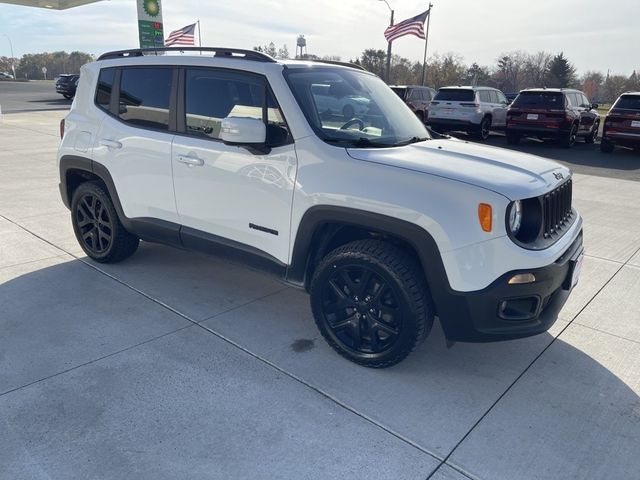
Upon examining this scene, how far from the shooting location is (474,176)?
2.83 m

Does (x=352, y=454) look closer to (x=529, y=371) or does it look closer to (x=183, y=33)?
(x=529, y=371)

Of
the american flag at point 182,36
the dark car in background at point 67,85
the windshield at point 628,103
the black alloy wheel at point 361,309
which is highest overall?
the american flag at point 182,36

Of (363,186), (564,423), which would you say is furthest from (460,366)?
(363,186)

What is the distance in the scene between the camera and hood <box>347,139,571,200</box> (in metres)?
2.80

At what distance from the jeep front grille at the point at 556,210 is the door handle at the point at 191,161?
2.30 metres

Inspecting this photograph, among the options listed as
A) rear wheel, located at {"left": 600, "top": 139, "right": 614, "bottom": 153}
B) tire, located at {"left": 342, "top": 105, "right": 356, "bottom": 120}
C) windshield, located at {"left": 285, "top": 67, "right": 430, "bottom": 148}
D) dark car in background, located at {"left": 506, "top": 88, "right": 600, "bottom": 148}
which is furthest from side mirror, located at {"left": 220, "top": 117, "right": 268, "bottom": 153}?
rear wheel, located at {"left": 600, "top": 139, "right": 614, "bottom": 153}

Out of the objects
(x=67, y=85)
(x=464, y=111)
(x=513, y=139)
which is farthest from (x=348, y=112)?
(x=67, y=85)

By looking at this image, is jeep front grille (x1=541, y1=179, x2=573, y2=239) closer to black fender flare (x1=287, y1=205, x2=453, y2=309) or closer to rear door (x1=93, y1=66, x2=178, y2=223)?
black fender flare (x1=287, y1=205, x2=453, y2=309)

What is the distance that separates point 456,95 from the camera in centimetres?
1680

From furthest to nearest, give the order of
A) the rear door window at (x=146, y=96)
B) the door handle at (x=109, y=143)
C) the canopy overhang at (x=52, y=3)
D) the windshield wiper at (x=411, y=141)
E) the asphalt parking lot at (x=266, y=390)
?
the canopy overhang at (x=52, y=3) → the door handle at (x=109, y=143) → the rear door window at (x=146, y=96) → the windshield wiper at (x=411, y=141) → the asphalt parking lot at (x=266, y=390)

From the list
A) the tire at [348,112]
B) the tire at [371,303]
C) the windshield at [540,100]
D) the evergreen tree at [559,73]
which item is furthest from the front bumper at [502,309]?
the evergreen tree at [559,73]

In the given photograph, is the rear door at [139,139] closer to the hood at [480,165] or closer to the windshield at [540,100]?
the hood at [480,165]

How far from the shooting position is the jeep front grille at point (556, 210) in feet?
9.84

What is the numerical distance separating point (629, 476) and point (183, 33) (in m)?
19.4
